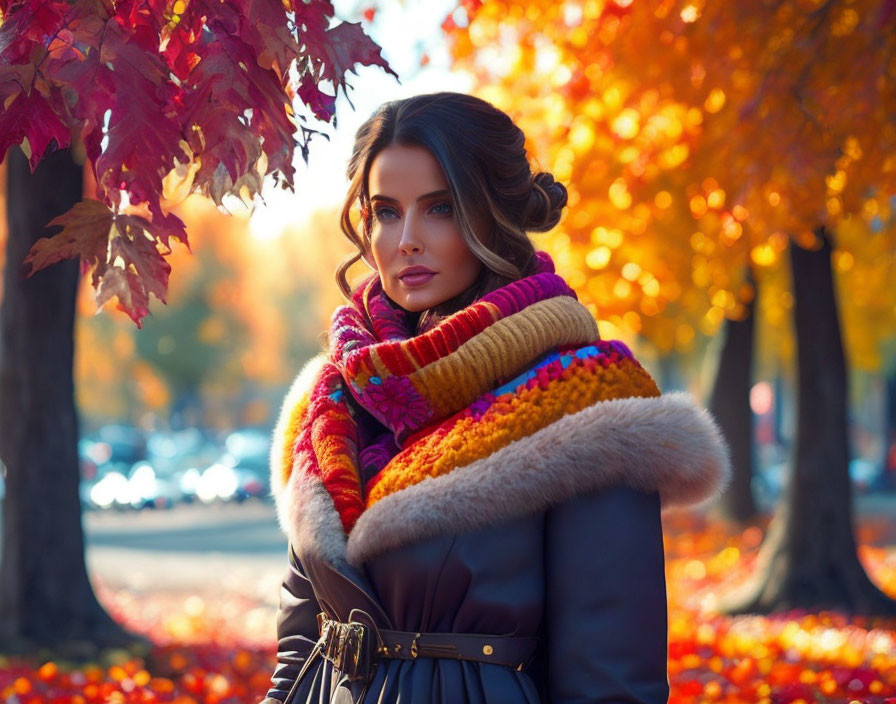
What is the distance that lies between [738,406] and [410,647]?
13759 mm

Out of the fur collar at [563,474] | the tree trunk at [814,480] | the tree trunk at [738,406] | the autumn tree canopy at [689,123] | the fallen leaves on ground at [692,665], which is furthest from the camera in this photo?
the tree trunk at [738,406]

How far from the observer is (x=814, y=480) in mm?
9672

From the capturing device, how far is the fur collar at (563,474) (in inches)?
89.6

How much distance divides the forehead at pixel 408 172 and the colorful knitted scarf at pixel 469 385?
1.09ft

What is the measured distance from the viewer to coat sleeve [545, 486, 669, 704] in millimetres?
2164

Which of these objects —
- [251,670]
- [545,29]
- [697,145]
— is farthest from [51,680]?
[697,145]

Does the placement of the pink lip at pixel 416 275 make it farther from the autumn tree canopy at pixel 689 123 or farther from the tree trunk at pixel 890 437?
the tree trunk at pixel 890 437

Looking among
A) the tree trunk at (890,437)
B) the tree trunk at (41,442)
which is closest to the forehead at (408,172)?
the tree trunk at (41,442)

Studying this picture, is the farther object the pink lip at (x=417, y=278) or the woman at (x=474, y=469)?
the pink lip at (x=417, y=278)

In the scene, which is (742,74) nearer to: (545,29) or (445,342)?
(545,29)

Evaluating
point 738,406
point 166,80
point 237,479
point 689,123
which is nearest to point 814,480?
point 689,123

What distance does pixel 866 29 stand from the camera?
650cm

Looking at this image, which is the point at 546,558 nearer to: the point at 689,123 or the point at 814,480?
the point at 689,123

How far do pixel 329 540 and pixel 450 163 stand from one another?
0.93m
